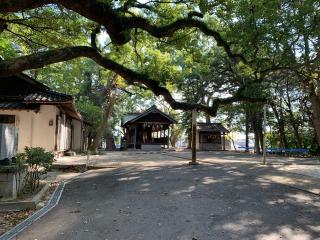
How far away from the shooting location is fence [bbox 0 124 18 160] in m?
8.45

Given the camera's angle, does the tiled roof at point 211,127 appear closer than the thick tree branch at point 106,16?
No

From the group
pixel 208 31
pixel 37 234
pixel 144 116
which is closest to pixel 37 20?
pixel 208 31

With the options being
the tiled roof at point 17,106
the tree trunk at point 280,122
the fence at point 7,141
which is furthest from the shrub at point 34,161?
the tree trunk at point 280,122

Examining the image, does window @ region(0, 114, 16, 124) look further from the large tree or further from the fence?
the fence

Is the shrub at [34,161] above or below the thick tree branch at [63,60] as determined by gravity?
below

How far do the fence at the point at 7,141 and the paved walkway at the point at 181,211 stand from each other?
69.5 inches

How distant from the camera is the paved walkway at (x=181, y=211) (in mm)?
5809

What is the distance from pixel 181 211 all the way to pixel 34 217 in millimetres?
2848

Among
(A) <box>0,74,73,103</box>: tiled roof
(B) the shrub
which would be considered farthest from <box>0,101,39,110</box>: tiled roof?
(B) the shrub

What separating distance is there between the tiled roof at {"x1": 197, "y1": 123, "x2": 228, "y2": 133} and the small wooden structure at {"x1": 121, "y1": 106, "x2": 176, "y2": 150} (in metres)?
5.36

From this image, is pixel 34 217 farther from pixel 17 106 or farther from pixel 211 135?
pixel 211 135

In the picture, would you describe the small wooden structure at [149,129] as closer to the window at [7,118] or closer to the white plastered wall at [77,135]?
the white plastered wall at [77,135]

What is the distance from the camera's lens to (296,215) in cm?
699

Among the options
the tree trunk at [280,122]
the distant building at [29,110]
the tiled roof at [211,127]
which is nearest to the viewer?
the distant building at [29,110]
